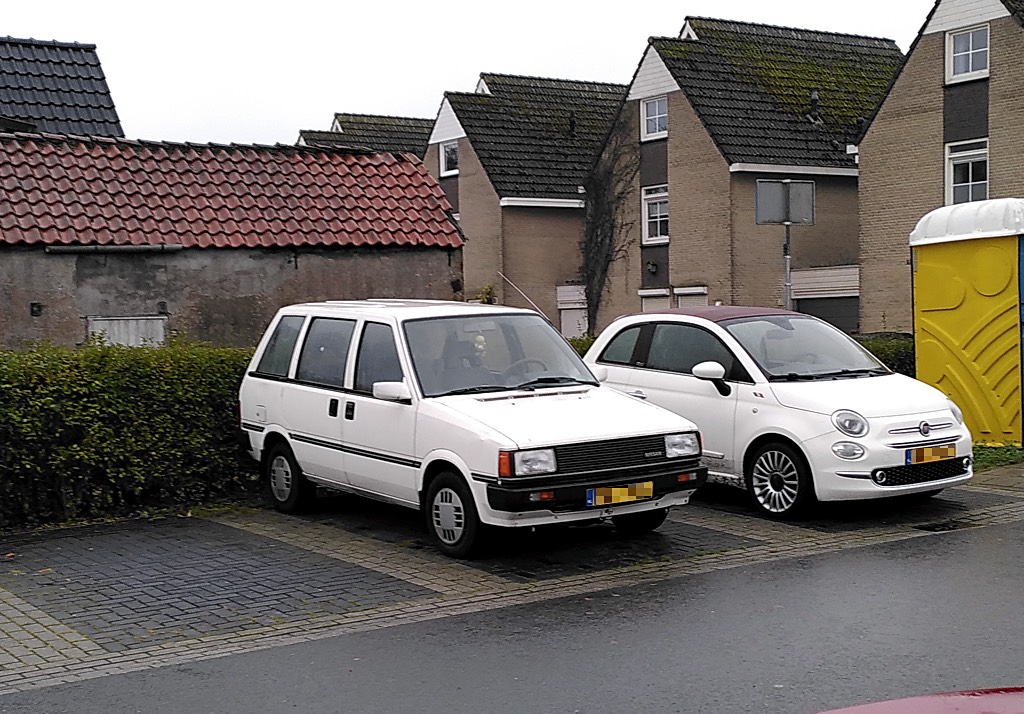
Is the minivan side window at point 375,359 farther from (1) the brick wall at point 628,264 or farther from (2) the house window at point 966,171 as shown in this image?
(1) the brick wall at point 628,264

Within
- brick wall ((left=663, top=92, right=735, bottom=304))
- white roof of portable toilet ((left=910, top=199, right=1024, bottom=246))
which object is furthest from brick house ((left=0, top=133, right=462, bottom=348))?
brick wall ((left=663, top=92, right=735, bottom=304))

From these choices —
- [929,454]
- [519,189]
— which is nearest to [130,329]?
[929,454]

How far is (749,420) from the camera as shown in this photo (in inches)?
443

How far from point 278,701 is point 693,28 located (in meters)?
33.2

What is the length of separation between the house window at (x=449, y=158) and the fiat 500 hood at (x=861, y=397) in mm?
31586

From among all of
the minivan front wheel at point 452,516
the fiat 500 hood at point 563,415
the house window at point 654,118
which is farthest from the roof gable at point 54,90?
the house window at point 654,118

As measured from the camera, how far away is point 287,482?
38.0ft

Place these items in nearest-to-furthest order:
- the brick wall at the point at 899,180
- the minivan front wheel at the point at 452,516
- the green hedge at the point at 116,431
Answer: the minivan front wheel at the point at 452,516
the green hedge at the point at 116,431
the brick wall at the point at 899,180

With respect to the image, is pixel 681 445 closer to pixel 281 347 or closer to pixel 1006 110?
pixel 281 347

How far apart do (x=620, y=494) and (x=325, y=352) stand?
3230 mm

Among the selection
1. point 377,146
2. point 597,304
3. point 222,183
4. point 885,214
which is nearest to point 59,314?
Result: point 222,183

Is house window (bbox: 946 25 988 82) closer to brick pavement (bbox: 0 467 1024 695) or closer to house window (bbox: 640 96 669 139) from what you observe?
house window (bbox: 640 96 669 139)

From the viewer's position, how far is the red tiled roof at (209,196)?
51.4ft

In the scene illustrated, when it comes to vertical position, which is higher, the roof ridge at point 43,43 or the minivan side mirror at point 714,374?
the roof ridge at point 43,43
